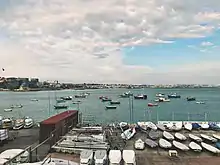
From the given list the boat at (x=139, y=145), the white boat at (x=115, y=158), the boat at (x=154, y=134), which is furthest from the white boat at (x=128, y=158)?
the boat at (x=154, y=134)

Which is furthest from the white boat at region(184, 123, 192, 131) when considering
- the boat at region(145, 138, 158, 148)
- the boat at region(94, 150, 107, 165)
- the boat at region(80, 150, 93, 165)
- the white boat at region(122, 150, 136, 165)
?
the boat at region(80, 150, 93, 165)

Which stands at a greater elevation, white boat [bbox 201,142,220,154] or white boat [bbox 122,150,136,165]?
white boat [bbox 122,150,136,165]

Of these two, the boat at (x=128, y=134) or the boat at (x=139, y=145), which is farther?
the boat at (x=128, y=134)

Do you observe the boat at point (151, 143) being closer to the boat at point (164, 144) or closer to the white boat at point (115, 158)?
the boat at point (164, 144)

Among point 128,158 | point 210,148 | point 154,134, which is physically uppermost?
point 128,158

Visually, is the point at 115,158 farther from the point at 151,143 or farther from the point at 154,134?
the point at 154,134

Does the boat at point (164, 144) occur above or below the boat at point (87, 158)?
below

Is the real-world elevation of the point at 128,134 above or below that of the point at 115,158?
below

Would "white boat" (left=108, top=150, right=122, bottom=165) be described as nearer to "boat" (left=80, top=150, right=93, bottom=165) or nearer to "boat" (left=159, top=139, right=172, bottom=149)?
"boat" (left=80, top=150, right=93, bottom=165)

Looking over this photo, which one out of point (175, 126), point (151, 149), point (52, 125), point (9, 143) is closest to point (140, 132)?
point (175, 126)

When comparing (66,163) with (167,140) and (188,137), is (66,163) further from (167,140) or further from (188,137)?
(188,137)

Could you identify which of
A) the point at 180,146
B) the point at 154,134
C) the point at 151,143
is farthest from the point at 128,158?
the point at 154,134
